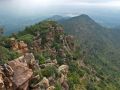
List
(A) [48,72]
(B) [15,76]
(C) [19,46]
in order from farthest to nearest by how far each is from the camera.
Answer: (C) [19,46] → (A) [48,72] → (B) [15,76]

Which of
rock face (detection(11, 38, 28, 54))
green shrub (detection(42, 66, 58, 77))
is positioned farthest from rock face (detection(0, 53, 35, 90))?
rock face (detection(11, 38, 28, 54))

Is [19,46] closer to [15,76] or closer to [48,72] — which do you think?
[48,72]

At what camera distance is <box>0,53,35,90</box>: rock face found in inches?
1960

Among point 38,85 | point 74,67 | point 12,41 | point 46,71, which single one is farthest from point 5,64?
point 74,67

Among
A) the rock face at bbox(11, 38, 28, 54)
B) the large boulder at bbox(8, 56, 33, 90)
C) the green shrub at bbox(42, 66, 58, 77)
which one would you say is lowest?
the rock face at bbox(11, 38, 28, 54)

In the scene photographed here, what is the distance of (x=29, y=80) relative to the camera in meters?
55.6

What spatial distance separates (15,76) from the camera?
5206 cm

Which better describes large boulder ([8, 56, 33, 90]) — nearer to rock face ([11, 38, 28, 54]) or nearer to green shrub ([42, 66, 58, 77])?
green shrub ([42, 66, 58, 77])

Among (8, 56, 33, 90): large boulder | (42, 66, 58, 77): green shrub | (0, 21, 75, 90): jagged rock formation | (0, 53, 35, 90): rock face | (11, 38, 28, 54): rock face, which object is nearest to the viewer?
(0, 53, 35, 90): rock face

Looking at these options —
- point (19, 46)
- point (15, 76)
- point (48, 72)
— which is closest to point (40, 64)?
point (48, 72)

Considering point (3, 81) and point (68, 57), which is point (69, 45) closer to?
point (68, 57)

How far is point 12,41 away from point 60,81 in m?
25.2

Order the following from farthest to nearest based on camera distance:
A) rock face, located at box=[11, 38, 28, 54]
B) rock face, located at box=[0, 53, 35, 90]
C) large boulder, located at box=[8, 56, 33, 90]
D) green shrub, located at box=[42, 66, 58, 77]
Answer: rock face, located at box=[11, 38, 28, 54]
green shrub, located at box=[42, 66, 58, 77]
large boulder, located at box=[8, 56, 33, 90]
rock face, located at box=[0, 53, 35, 90]

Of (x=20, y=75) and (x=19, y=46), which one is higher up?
(x=20, y=75)
